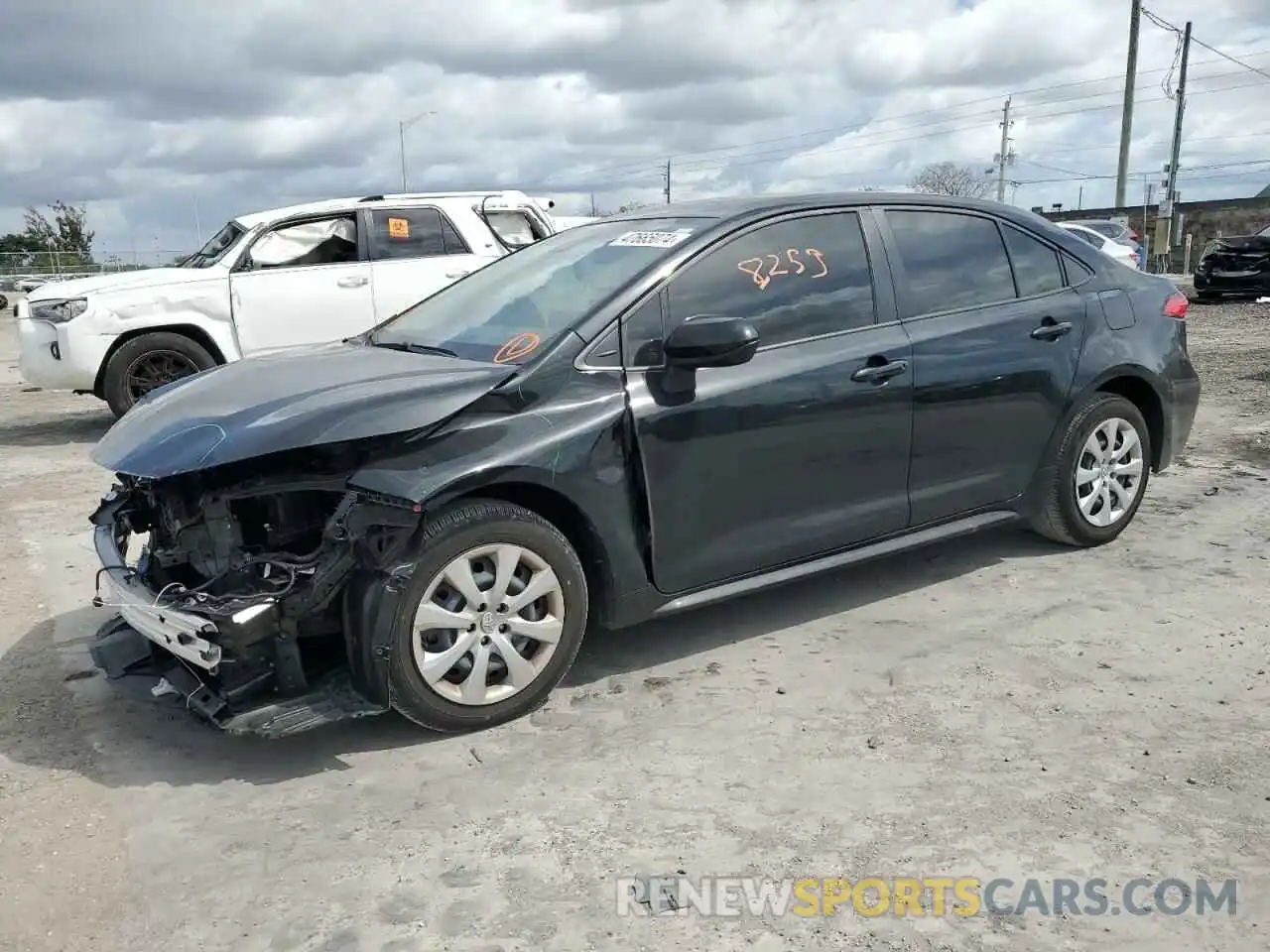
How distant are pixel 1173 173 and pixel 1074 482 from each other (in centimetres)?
3718

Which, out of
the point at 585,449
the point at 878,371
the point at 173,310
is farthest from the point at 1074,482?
the point at 173,310

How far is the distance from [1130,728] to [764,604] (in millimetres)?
1632

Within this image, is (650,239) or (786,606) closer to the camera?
(650,239)

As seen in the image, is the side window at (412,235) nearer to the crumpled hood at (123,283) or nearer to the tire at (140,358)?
the crumpled hood at (123,283)

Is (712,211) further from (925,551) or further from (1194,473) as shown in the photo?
(1194,473)

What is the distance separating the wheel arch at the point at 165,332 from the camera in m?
8.80

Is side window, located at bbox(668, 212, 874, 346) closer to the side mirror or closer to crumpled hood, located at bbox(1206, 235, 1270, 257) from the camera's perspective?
the side mirror

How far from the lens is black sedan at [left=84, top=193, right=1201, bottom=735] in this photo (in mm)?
3396

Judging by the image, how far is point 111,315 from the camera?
28.7 ft

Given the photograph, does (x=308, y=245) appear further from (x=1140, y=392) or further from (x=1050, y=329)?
(x=1140, y=392)

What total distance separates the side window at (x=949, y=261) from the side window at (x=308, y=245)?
19.0ft

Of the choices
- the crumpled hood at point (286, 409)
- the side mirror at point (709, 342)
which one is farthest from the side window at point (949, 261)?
the crumpled hood at point (286, 409)

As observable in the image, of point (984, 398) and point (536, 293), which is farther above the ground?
point (536, 293)

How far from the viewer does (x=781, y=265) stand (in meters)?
4.26
